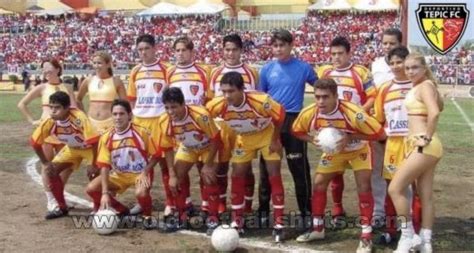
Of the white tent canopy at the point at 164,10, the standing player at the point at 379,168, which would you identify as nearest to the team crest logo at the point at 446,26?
the standing player at the point at 379,168

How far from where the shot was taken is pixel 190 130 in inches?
298

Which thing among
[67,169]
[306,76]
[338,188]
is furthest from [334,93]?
[67,169]

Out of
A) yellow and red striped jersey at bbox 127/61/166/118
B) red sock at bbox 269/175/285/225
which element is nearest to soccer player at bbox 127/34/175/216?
yellow and red striped jersey at bbox 127/61/166/118

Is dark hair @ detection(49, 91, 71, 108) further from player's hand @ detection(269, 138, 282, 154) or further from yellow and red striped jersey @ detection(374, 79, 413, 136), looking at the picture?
yellow and red striped jersey @ detection(374, 79, 413, 136)

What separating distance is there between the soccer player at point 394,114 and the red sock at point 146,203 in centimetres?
264

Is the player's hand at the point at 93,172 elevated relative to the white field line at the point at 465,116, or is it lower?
elevated

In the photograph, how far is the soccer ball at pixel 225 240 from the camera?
678cm

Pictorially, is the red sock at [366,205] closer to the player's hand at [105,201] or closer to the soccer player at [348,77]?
the soccer player at [348,77]

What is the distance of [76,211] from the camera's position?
346 inches

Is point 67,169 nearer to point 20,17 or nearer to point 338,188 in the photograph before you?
point 338,188

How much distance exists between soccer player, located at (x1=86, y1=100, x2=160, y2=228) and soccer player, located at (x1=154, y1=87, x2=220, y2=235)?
0.24 metres

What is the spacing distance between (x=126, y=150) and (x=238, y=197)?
1479mm

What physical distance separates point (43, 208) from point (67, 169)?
24.8 inches

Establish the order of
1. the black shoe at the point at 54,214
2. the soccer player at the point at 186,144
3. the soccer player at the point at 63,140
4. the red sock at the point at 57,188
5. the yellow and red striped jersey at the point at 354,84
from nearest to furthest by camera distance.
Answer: the soccer player at the point at 186,144 → the yellow and red striped jersey at the point at 354,84 → the soccer player at the point at 63,140 → the black shoe at the point at 54,214 → the red sock at the point at 57,188
